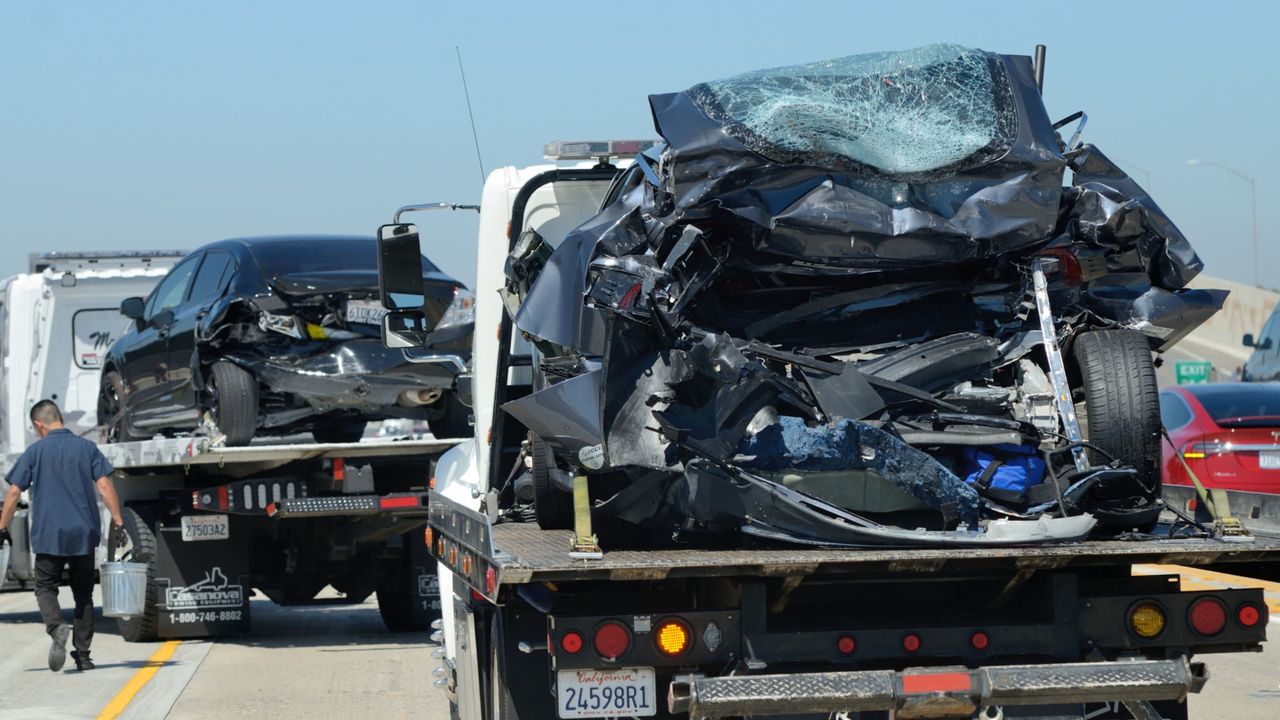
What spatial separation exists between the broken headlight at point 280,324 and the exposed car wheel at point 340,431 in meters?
0.95

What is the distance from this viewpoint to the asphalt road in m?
9.23

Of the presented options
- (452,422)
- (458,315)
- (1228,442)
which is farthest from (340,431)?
(1228,442)

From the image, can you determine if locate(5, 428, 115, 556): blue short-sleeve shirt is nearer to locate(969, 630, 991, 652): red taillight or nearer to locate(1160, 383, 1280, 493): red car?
locate(969, 630, 991, 652): red taillight

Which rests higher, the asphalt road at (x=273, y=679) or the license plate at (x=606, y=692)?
the license plate at (x=606, y=692)

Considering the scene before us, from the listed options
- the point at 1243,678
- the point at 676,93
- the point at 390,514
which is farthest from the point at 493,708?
the point at 390,514

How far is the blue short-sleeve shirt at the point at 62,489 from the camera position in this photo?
1139 cm

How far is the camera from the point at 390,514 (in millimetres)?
12039

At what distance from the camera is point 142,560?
1266 centimetres

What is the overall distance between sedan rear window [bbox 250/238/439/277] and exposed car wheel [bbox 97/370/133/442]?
221 cm

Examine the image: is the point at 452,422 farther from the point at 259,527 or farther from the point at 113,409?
the point at 113,409

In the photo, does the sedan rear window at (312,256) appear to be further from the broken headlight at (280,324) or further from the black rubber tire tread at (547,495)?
the black rubber tire tread at (547,495)

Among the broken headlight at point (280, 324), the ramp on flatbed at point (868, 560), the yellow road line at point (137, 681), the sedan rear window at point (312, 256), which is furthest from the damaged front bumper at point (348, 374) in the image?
the ramp on flatbed at point (868, 560)

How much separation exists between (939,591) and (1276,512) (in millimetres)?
2115

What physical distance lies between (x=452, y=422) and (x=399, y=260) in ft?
16.5
